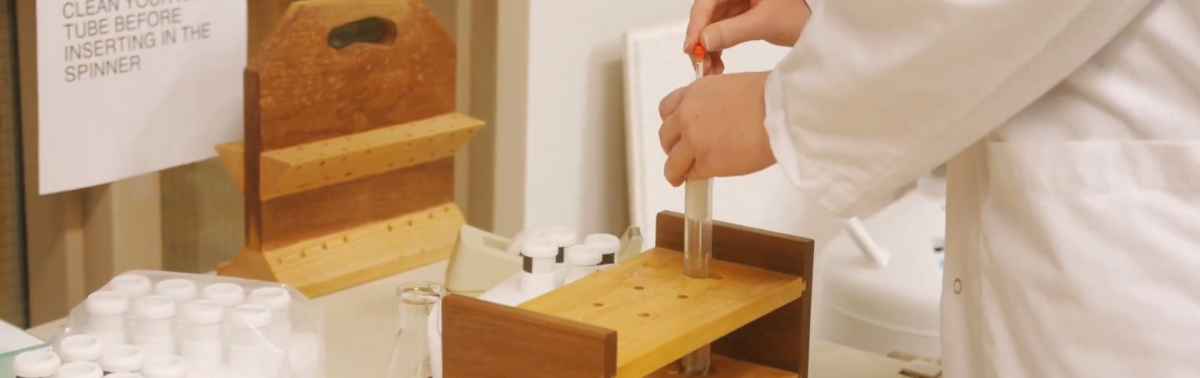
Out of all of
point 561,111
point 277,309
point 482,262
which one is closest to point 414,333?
point 277,309

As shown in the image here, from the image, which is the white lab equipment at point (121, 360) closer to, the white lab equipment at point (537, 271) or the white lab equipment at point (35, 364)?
the white lab equipment at point (35, 364)

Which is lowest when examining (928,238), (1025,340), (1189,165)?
(928,238)

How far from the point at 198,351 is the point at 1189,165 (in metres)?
0.64

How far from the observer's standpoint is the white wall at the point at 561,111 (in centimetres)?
148

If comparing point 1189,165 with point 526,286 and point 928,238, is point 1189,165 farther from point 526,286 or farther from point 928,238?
point 928,238

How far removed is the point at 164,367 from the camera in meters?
0.86

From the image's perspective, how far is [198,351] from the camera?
2.96 feet

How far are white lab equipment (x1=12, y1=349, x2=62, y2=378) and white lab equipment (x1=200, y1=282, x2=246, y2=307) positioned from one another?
146 mm

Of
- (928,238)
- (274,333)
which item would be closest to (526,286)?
(274,333)

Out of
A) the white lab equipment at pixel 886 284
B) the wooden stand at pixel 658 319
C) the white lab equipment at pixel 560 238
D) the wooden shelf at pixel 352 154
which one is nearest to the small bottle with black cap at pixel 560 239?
the white lab equipment at pixel 560 238

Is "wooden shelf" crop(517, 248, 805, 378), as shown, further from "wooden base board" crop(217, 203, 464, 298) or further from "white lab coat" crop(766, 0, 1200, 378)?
"wooden base board" crop(217, 203, 464, 298)

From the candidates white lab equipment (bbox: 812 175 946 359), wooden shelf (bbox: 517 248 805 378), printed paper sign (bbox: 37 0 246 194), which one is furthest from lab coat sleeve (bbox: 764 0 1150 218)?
white lab equipment (bbox: 812 175 946 359)

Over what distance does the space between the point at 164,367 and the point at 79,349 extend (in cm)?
6

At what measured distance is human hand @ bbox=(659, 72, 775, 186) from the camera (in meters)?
0.82
